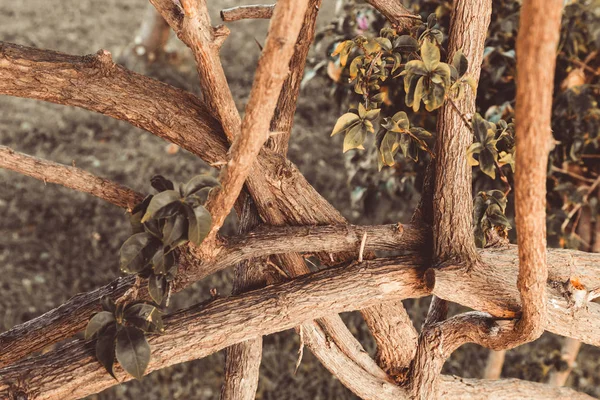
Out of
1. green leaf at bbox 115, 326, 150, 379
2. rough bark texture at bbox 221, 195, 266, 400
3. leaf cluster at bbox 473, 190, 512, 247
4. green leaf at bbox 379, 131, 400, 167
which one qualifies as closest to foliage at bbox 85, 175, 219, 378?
green leaf at bbox 115, 326, 150, 379

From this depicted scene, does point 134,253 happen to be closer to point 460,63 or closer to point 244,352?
point 244,352

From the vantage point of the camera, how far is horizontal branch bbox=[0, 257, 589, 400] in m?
1.36

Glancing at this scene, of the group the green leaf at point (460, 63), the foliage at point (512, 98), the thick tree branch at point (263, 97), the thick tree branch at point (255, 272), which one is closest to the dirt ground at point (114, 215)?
the foliage at point (512, 98)

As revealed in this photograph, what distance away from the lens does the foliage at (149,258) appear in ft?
4.28

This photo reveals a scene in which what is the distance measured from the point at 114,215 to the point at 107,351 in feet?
9.43

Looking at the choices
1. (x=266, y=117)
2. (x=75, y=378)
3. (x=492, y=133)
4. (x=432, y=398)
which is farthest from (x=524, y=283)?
(x=75, y=378)

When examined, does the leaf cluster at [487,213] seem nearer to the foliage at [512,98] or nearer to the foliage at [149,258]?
the foliage at [512,98]

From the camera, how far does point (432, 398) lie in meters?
1.77

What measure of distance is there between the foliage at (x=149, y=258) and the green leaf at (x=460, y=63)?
621mm

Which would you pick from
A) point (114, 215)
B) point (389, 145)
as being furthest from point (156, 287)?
point (114, 215)

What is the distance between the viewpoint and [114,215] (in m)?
4.11

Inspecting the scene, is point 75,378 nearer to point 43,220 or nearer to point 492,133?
point 492,133

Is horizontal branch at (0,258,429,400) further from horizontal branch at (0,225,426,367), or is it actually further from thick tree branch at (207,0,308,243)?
thick tree branch at (207,0,308,243)

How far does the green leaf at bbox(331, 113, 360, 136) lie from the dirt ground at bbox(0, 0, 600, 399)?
5.60ft
